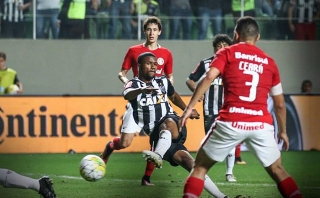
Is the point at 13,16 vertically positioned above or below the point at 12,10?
below

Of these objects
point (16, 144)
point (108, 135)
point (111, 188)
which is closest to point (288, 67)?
point (108, 135)

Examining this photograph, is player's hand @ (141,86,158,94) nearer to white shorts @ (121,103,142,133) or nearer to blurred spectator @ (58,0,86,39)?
white shorts @ (121,103,142,133)

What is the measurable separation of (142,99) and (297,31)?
29.7 feet

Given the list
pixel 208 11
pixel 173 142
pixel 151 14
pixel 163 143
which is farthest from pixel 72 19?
pixel 163 143

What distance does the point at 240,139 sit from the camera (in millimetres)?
6824

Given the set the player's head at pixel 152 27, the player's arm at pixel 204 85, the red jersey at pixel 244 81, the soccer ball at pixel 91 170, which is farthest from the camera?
the player's head at pixel 152 27

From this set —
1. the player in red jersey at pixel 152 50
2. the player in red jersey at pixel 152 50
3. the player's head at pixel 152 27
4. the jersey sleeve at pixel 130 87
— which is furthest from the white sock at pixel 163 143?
the player's head at pixel 152 27

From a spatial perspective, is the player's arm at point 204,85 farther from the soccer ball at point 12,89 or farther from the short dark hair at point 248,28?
the soccer ball at point 12,89

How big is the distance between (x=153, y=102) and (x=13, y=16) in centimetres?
872

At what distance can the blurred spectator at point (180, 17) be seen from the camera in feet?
56.3

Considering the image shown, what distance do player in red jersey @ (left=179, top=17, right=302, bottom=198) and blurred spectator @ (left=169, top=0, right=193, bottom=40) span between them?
33.8 ft

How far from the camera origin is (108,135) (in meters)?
15.1

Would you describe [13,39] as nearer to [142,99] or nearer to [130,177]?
[130,177]

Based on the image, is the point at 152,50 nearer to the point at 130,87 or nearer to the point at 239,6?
the point at 130,87
